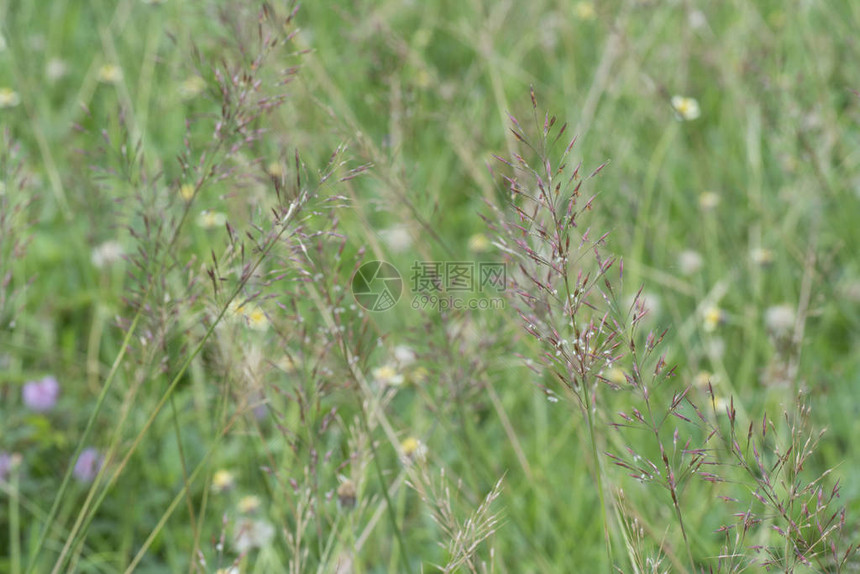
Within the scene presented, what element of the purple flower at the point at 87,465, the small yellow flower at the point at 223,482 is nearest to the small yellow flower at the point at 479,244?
the small yellow flower at the point at 223,482

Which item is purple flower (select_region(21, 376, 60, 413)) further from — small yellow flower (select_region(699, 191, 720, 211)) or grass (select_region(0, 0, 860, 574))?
small yellow flower (select_region(699, 191, 720, 211))

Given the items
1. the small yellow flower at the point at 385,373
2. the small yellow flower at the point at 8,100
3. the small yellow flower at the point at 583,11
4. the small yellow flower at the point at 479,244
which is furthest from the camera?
the small yellow flower at the point at 583,11

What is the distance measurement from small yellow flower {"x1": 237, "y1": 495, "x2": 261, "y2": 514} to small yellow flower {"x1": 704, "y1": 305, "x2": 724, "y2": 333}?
0.88 meters

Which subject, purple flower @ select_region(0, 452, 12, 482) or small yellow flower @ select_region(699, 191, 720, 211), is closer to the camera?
purple flower @ select_region(0, 452, 12, 482)

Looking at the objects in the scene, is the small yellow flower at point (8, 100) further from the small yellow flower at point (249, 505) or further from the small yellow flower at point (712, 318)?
the small yellow flower at point (712, 318)

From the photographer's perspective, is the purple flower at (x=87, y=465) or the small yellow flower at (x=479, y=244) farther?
the small yellow flower at (x=479, y=244)

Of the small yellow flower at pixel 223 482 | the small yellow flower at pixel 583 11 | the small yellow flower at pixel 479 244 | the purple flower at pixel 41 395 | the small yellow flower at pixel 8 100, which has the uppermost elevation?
the small yellow flower at pixel 583 11

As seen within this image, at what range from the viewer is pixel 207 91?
99 centimetres

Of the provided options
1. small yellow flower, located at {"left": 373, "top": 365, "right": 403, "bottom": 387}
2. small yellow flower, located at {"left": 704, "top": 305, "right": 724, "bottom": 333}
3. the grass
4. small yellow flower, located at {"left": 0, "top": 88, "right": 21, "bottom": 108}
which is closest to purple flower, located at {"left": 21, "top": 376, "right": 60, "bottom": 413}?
the grass

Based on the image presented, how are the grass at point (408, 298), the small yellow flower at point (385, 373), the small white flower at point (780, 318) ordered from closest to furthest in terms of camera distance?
1. the grass at point (408, 298)
2. the small yellow flower at point (385, 373)
3. the small white flower at point (780, 318)

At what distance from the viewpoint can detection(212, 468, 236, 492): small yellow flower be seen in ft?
4.71

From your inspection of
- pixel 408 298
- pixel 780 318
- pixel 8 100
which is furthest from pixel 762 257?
pixel 8 100

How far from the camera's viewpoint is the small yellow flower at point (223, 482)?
144 centimetres

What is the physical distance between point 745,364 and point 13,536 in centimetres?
131
